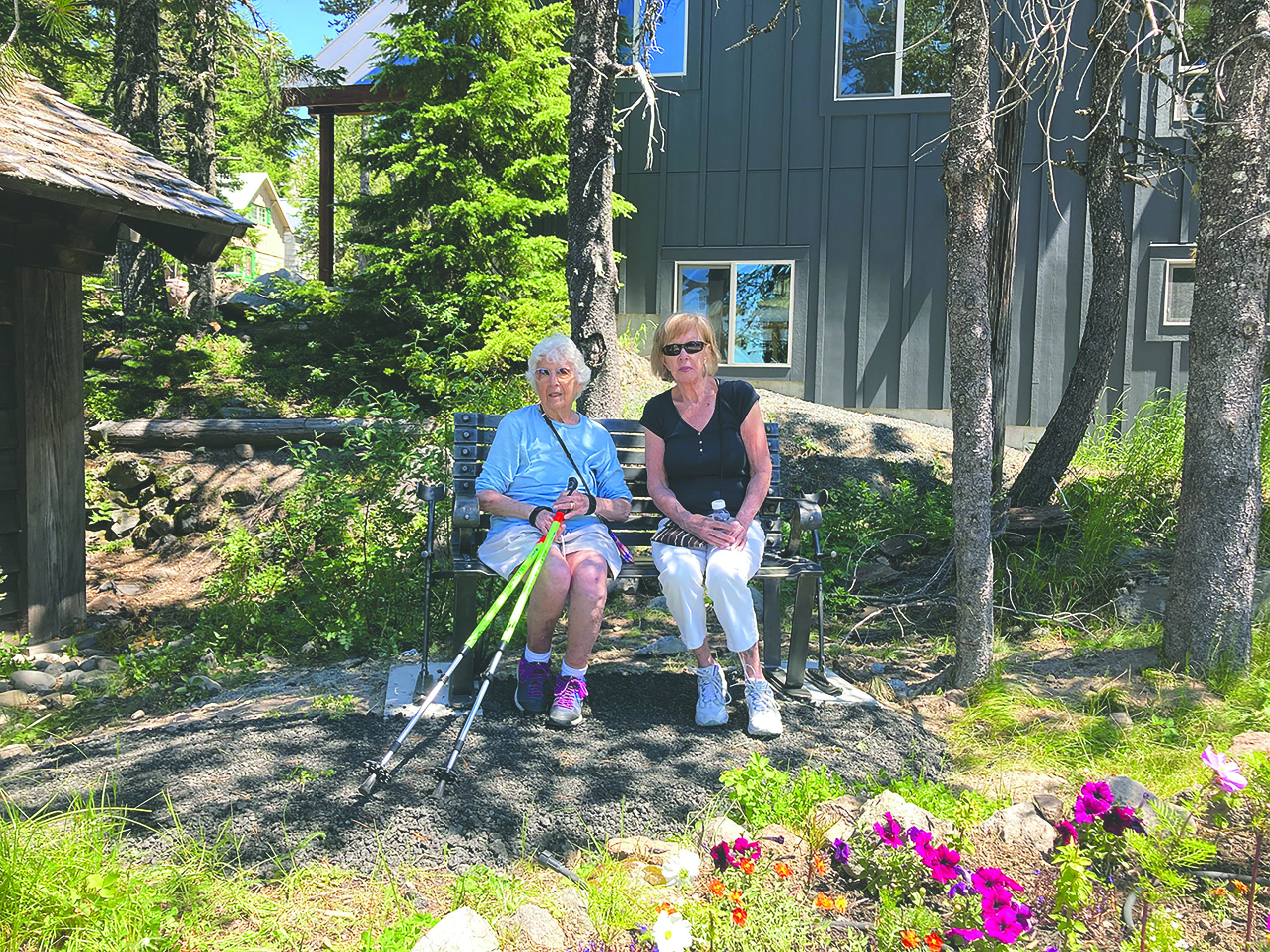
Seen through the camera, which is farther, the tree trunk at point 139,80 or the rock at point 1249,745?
the tree trunk at point 139,80

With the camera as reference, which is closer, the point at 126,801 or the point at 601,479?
the point at 126,801

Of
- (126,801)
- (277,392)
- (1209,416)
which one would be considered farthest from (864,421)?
(126,801)

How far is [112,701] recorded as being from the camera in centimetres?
434

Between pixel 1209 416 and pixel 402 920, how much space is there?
3700 mm

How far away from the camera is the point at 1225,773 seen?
89.7 inches

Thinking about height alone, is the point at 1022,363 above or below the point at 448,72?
below

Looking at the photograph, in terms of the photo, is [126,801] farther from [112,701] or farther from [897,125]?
[897,125]

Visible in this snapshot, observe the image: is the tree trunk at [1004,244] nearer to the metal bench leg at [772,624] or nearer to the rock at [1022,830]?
the metal bench leg at [772,624]

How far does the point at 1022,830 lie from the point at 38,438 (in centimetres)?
546

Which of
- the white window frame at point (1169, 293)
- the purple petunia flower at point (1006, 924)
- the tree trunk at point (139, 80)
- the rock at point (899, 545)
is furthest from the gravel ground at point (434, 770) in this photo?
the tree trunk at point (139, 80)

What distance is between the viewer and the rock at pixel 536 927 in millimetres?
2223

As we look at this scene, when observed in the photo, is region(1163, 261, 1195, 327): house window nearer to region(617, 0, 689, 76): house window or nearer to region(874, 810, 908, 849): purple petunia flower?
region(617, 0, 689, 76): house window

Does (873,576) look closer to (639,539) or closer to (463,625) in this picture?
(639,539)

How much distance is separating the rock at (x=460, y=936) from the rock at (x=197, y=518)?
271 inches
